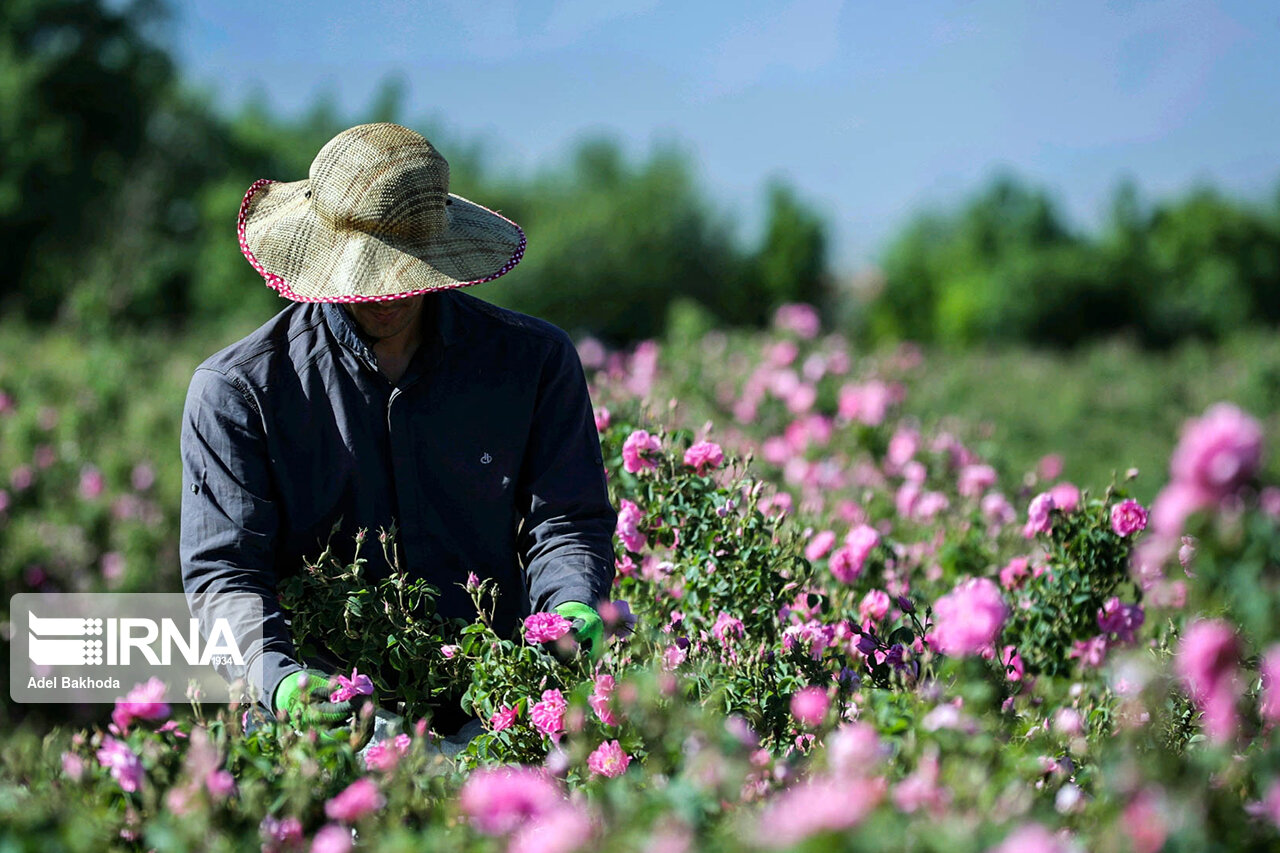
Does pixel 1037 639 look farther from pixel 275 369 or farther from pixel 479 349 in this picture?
pixel 275 369

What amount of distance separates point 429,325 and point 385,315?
0.45 ft

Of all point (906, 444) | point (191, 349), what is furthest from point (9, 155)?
point (906, 444)

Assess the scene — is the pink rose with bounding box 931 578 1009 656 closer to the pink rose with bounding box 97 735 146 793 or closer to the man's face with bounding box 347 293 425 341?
the pink rose with bounding box 97 735 146 793

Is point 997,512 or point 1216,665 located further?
point 997,512

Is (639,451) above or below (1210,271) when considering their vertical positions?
below

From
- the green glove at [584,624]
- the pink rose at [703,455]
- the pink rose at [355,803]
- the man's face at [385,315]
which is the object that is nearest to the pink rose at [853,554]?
the pink rose at [703,455]

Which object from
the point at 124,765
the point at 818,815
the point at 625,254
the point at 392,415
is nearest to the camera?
the point at 818,815

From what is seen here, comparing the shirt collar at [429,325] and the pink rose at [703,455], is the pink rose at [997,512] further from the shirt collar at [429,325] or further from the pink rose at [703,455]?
the shirt collar at [429,325]

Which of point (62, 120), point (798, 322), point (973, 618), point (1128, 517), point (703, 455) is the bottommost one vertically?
point (973, 618)

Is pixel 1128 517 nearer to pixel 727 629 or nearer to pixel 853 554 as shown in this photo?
pixel 853 554

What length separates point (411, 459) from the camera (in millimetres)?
2459

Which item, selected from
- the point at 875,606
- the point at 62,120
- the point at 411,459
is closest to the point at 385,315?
the point at 411,459

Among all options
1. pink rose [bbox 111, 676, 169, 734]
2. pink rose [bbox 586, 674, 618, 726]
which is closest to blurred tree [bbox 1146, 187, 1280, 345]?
pink rose [bbox 586, 674, 618, 726]

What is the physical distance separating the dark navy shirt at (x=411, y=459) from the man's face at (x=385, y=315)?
0.09 ft
